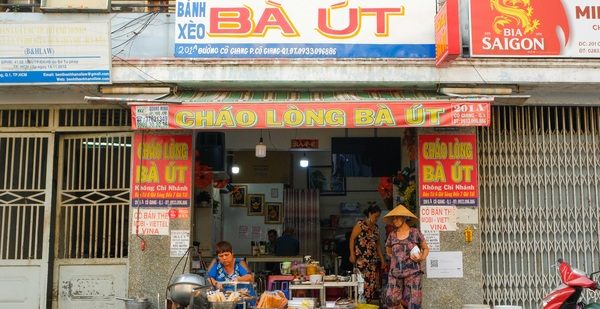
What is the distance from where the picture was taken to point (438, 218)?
912 centimetres

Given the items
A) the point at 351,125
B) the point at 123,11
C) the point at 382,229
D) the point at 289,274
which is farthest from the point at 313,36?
the point at 382,229

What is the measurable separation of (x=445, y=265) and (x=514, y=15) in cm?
355

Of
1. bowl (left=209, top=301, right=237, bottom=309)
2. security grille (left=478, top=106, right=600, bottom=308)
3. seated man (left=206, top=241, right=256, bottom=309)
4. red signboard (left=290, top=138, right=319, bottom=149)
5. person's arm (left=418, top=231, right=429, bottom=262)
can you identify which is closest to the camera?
bowl (left=209, top=301, right=237, bottom=309)

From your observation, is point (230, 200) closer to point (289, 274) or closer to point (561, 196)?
point (289, 274)

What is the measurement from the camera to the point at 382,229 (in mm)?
14609

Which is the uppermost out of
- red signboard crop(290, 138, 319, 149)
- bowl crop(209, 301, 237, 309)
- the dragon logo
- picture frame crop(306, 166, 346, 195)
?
the dragon logo

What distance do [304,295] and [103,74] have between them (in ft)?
13.9

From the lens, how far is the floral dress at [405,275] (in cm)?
859

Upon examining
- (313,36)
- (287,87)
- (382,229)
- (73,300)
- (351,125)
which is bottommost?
(73,300)

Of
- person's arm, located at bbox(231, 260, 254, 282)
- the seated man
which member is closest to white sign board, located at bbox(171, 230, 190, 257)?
the seated man

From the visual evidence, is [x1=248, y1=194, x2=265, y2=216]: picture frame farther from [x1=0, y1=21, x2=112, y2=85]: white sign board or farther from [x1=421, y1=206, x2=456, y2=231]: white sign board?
[x1=0, y1=21, x2=112, y2=85]: white sign board

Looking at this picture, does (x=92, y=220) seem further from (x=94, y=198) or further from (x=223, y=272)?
(x=223, y=272)

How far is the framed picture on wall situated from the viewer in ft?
49.8

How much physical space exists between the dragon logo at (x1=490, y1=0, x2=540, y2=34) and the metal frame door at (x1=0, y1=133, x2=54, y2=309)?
21.8 feet
